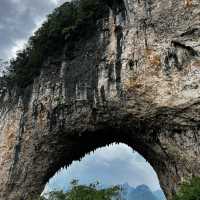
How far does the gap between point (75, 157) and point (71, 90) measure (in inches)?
128

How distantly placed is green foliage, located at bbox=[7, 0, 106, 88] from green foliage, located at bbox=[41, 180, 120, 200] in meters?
4.46

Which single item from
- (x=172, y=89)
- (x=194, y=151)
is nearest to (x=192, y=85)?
(x=172, y=89)

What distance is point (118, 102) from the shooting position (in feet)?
40.2

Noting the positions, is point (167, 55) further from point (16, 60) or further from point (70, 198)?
point (16, 60)

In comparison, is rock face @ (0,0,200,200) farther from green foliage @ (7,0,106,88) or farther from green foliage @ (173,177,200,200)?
green foliage @ (173,177,200,200)

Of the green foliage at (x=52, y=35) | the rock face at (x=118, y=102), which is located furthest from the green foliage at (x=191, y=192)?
the green foliage at (x=52, y=35)

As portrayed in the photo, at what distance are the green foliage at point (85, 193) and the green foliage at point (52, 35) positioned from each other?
446cm

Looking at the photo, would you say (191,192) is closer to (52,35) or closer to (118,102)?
(118,102)

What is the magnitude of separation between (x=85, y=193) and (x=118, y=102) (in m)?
2.96

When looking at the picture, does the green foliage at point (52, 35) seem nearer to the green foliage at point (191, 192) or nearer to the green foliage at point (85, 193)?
the green foliage at point (85, 193)

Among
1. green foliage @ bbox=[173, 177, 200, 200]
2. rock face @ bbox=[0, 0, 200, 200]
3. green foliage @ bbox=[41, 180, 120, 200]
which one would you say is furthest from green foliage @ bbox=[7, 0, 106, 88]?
green foliage @ bbox=[173, 177, 200, 200]

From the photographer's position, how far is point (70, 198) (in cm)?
1192

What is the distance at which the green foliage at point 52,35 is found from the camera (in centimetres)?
1372

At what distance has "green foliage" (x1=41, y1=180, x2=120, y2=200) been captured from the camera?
1199cm
